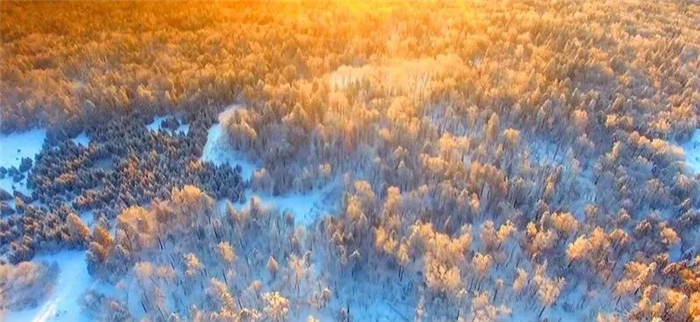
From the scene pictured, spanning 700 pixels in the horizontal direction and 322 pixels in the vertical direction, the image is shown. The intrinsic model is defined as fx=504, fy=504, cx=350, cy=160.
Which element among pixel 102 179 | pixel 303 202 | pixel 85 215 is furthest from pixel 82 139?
pixel 303 202

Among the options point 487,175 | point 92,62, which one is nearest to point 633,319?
point 487,175

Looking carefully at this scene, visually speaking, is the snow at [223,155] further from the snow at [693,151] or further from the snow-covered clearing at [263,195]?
the snow at [693,151]

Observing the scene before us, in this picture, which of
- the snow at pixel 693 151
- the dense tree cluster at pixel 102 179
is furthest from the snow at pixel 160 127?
the snow at pixel 693 151

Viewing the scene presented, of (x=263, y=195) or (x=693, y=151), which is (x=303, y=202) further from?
(x=693, y=151)

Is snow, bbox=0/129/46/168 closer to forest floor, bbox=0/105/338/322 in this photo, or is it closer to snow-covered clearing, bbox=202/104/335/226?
forest floor, bbox=0/105/338/322

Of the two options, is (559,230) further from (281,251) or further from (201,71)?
(201,71)
